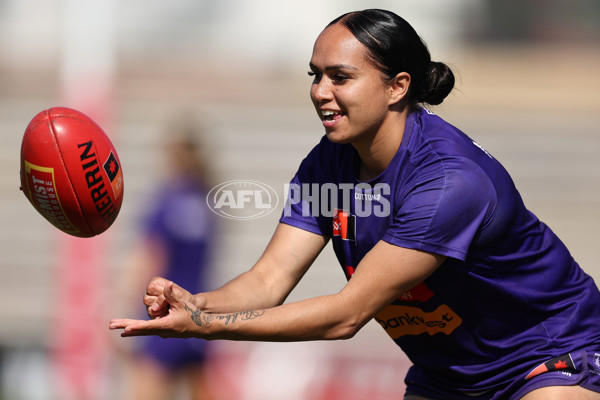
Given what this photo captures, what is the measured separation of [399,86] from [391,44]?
154 mm

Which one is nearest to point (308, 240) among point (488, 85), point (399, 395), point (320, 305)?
point (320, 305)

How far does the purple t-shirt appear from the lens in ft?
9.48

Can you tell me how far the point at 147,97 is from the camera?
11.2m

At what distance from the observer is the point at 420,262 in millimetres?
2885

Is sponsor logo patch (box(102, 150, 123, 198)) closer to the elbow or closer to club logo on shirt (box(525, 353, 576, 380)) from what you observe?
the elbow

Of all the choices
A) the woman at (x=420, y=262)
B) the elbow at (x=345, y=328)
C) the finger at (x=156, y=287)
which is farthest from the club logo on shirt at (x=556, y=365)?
the finger at (x=156, y=287)

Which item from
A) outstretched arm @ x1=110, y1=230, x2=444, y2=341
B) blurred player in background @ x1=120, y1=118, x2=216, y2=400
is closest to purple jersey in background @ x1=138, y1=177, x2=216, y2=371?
blurred player in background @ x1=120, y1=118, x2=216, y2=400

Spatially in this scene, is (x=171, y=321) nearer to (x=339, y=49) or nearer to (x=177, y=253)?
(x=339, y=49)

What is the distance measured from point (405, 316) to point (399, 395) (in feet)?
10.7

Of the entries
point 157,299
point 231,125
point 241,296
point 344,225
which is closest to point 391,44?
point 344,225

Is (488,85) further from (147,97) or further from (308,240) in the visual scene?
(308,240)

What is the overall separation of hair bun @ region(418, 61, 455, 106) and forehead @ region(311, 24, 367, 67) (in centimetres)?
32

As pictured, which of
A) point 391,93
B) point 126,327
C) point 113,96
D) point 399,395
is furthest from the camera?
point 113,96

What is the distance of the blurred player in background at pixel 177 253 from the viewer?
19.2 ft
